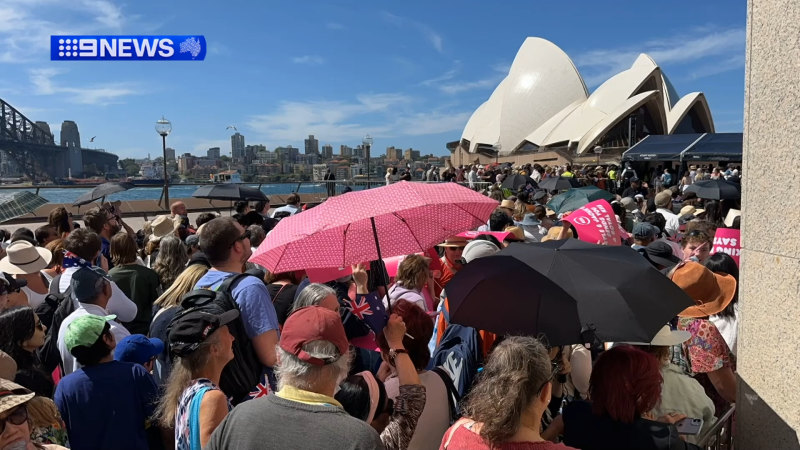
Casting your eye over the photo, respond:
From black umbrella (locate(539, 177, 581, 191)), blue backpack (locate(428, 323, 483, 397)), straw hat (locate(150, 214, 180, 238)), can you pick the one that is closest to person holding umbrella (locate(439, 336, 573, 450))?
blue backpack (locate(428, 323, 483, 397))

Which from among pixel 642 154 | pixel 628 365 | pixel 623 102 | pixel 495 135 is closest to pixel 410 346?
pixel 628 365

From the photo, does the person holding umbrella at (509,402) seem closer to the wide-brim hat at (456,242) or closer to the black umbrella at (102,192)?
the wide-brim hat at (456,242)

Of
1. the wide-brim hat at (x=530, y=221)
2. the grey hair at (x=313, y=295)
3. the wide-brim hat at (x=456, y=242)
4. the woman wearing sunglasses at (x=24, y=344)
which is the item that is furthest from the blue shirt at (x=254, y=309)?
the wide-brim hat at (x=530, y=221)

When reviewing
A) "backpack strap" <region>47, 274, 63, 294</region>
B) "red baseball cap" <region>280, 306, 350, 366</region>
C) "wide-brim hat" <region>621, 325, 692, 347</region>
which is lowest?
"backpack strap" <region>47, 274, 63, 294</region>

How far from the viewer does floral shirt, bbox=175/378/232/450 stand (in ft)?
7.01

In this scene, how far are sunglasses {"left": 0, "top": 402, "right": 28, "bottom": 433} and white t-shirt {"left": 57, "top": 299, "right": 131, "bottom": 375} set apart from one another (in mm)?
1069

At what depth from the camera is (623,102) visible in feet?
144

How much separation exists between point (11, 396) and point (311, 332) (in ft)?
3.34

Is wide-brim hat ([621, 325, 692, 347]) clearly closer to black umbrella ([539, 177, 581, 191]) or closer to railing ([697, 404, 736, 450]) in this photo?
railing ([697, 404, 736, 450])

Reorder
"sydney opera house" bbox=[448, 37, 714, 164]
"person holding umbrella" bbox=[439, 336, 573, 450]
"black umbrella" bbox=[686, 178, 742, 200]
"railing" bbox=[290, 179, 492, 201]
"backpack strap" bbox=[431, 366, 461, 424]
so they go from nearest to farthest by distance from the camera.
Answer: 1. "person holding umbrella" bbox=[439, 336, 573, 450]
2. "backpack strap" bbox=[431, 366, 461, 424]
3. "black umbrella" bbox=[686, 178, 742, 200]
4. "railing" bbox=[290, 179, 492, 201]
5. "sydney opera house" bbox=[448, 37, 714, 164]

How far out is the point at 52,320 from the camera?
3844 millimetres

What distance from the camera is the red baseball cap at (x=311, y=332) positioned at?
1848 millimetres

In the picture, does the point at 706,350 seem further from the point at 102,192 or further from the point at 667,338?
the point at 102,192

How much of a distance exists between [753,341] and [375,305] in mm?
2018
